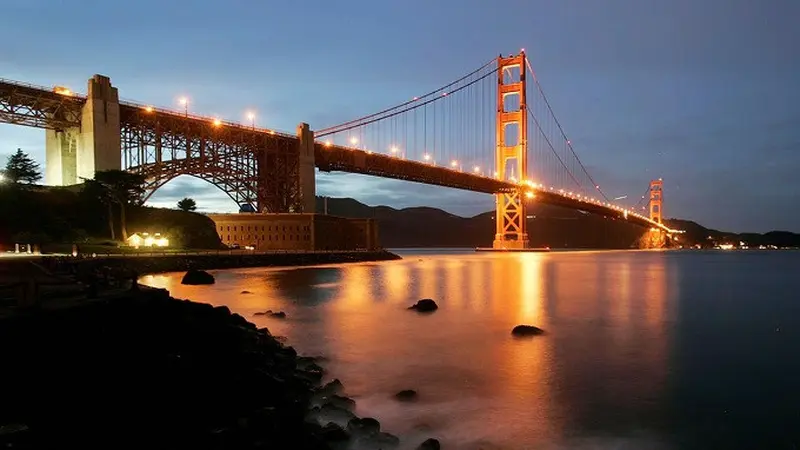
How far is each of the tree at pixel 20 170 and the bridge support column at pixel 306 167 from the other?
1110 inches

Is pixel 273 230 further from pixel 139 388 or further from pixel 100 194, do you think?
pixel 139 388

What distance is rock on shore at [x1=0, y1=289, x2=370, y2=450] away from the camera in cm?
573

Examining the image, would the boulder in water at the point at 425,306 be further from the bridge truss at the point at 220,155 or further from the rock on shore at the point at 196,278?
the bridge truss at the point at 220,155

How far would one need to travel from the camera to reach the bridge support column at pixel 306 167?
65.3m

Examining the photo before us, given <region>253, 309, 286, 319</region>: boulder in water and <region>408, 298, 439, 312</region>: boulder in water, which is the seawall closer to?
<region>253, 309, 286, 319</region>: boulder in water

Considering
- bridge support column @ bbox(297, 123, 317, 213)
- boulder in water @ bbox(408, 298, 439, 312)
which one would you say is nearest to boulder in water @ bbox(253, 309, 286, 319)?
boulder in water @ bbox(408, 298, 439, 312)

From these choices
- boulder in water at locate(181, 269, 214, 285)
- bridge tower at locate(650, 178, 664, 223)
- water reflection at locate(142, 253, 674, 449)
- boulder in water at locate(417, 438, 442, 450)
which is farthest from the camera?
bridge tower at locate(650, 178, 664, 223)

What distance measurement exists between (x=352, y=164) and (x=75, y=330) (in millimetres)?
Result: 60297

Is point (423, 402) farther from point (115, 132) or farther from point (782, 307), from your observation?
point (115, 132)

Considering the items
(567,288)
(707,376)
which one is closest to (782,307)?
(567,288)

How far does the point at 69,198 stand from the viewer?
41812 mm

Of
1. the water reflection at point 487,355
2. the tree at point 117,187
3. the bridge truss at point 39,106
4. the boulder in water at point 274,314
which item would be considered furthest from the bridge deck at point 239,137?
the boulder in water at point 274,314

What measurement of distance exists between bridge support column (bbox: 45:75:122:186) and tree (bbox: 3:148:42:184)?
13.6 ft

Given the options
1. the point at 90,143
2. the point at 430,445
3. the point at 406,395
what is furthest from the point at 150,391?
the point at 90,143
